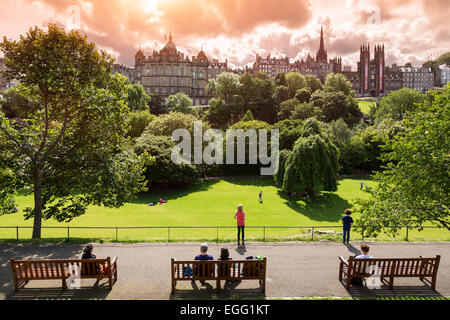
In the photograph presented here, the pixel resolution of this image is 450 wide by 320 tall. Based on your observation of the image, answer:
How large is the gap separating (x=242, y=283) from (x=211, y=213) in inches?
775

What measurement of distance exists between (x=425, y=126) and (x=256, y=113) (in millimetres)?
68446

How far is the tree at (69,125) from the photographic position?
500 inches

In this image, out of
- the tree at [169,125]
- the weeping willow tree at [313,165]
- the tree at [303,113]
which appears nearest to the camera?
the weeping willow tree at [313,165]

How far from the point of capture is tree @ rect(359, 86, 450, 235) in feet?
33.2

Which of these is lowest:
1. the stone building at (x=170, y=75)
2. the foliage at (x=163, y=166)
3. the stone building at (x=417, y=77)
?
the foliage at (x=163, y=166)

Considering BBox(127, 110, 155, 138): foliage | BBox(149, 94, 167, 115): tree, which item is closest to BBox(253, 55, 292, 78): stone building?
BBox(149, 94, 167, 115): tree

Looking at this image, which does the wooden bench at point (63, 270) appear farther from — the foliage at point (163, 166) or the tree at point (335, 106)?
the tree at point (335, 106)

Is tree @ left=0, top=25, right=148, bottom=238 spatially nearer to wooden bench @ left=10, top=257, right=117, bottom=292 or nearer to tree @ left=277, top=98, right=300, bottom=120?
wooden bench @ left=10, top=257, right=117, bottom=292

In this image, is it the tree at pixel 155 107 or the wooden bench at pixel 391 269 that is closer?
the wooden bench at pixel 391 269

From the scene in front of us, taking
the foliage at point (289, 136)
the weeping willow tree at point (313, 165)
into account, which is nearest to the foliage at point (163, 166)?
the weeping willow tree at point (313, 165)

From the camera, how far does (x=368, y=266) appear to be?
27.8 feet

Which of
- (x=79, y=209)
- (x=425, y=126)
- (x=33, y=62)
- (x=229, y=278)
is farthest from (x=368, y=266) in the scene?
(x=33, y=62)

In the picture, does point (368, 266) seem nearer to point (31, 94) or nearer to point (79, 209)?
point (79, 209)
